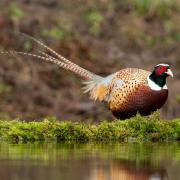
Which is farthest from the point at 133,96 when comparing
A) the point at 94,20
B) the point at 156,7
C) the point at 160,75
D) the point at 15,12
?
the point at 156,7

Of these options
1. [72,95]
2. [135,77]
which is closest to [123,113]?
[135,77]

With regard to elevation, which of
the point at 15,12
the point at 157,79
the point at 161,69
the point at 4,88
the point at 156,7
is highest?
the point at 156,7

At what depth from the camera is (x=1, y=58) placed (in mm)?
19062

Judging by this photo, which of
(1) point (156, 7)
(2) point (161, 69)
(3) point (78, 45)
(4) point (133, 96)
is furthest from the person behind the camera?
(1) point (156, 7)

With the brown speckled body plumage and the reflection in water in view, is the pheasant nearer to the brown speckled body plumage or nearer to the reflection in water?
the brown speckled body plumage

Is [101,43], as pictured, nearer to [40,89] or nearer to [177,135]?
[40,89]

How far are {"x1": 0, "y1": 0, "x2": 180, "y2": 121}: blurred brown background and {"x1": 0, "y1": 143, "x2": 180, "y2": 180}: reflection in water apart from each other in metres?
7.03

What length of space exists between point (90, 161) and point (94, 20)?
11932mm

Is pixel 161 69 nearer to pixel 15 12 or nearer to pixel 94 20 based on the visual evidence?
pixel 15 12

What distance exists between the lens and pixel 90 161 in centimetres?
948

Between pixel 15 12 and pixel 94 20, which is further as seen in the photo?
pixel 94 20

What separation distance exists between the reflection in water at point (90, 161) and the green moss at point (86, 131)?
31 cm

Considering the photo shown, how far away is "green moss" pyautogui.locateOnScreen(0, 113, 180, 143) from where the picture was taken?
1104 cm

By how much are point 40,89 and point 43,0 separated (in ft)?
11.2
